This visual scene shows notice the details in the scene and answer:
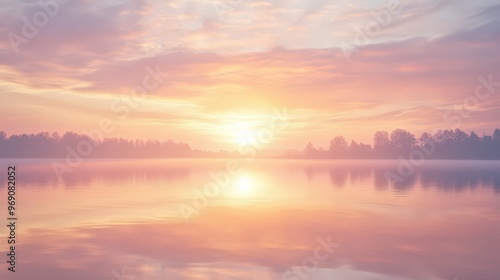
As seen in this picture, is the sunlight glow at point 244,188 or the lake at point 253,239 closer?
the lake at point 253,239

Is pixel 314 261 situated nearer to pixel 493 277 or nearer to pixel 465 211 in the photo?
pixel 493 277

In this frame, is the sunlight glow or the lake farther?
the sunlight glow

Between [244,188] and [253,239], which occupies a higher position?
[244,188]

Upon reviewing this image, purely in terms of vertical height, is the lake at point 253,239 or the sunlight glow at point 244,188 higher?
the sunlight glow at point 244,188

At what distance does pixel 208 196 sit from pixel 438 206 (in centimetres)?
2264

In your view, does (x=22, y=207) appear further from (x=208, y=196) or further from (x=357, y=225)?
(x=357, y=225)

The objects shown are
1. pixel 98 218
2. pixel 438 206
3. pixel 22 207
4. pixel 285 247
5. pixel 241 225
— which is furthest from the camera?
pixel 438 206

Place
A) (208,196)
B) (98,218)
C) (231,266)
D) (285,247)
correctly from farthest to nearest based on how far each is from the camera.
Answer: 1. (208,196)
2. (98,218)
3. (285,247)
4. (231,266)

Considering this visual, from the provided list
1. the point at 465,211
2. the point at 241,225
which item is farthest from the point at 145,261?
the point at 465,211

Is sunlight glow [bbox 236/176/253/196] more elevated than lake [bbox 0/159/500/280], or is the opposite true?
sunlight glow [bbox 236/176/253/196]

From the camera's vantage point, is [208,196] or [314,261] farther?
[208,196]

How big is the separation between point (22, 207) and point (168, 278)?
83.1ft

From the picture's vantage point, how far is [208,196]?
174ft

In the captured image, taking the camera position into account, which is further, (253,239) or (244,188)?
(244,188)
